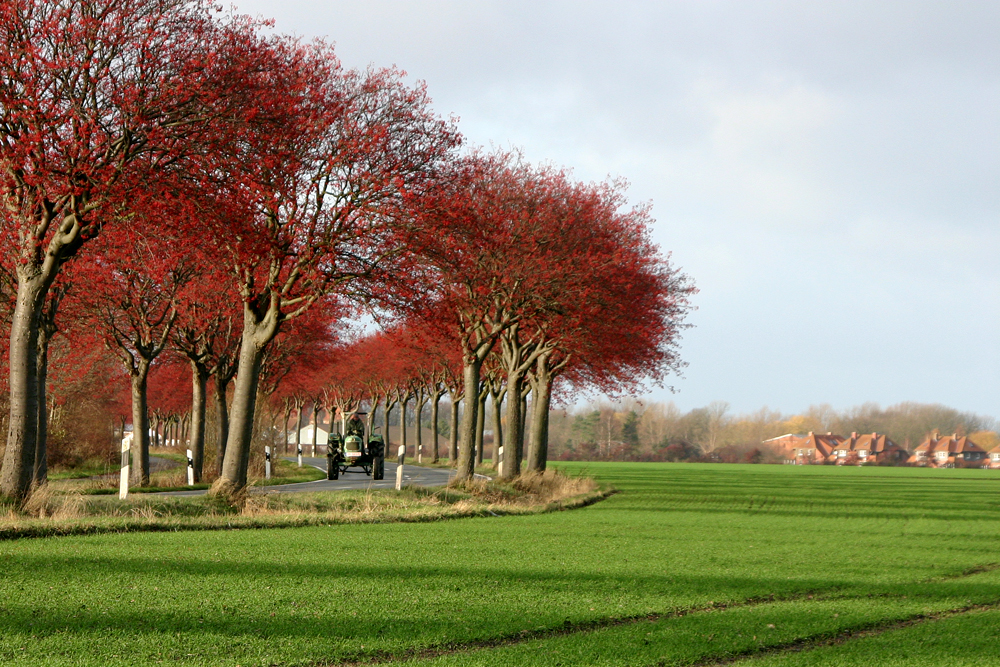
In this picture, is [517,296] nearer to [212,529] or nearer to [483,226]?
[483,226]

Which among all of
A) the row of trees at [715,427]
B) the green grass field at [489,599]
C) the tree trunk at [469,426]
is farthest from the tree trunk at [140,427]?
the row of trees at [715,427]

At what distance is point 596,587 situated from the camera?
995 centimetres

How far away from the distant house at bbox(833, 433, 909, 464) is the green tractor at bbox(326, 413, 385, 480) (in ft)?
340

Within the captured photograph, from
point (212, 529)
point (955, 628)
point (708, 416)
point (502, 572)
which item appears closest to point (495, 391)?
point (212, 529)

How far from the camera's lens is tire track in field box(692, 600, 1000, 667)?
688 cm

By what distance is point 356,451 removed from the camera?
1266 inches

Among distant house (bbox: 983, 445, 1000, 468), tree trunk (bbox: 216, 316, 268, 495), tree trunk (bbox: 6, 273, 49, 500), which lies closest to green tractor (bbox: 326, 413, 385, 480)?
tree trunk (bbox: 216, 316, 268, 495)

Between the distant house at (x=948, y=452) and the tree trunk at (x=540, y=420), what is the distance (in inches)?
4313

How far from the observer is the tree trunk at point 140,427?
25938 millimetres

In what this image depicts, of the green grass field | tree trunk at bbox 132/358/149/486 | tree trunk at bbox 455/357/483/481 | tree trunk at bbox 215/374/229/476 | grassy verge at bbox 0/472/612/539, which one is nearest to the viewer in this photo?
the green grass field

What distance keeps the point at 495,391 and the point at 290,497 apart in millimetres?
28108

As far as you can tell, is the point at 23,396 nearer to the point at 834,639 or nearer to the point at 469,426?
the point at 834,639

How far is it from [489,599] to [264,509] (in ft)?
30.8

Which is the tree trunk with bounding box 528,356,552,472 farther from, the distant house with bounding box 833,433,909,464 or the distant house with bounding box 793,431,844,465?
the distant house with bounding box 793,431,844,465
